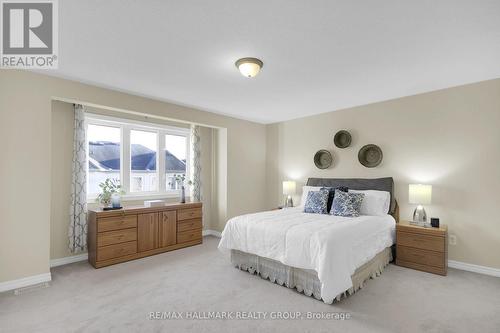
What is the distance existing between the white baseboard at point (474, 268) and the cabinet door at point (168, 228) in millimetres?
4241

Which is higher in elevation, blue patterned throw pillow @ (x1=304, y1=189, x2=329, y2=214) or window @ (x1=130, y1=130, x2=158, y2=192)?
window @ (x1=130, y1=130, x2=158, y2=192)

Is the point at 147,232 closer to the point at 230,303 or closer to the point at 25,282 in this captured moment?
the point at 25,282

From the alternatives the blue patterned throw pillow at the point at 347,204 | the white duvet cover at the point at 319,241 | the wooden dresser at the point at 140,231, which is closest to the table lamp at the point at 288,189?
the blue patterned throw pillow at the point at 347,204

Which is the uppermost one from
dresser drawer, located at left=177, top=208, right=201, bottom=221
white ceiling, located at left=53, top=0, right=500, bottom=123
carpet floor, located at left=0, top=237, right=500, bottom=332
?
white ceiling, located at left=53, top=0, right=500, bottom=123

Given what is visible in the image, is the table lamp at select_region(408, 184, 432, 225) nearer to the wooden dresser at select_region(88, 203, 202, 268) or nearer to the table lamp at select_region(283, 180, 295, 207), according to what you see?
the table lamp at select_region(283, 180, 295, 207)

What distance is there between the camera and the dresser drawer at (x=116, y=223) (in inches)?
138

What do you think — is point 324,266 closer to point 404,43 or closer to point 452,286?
point 452,286

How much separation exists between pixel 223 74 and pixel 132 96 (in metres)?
1.61

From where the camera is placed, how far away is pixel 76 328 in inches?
82.7

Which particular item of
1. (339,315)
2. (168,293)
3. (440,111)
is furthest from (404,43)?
(168,293)

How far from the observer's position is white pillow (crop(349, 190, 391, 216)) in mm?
3773

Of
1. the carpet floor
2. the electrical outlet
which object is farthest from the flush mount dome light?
the electrical outlet

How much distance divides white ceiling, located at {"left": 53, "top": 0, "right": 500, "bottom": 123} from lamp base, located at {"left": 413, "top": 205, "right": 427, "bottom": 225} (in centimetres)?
174

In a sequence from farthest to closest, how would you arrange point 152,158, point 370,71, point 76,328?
point 152,158, point 370,71, point 76,328
